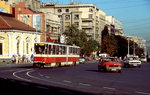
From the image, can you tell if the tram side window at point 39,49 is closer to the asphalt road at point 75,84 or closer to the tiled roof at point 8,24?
the asphalt road at point 75,84

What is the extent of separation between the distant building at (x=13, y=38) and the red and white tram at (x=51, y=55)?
68.4 ft

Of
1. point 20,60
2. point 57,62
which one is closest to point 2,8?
point 20,60

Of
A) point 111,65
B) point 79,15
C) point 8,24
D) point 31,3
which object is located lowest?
point 111,65

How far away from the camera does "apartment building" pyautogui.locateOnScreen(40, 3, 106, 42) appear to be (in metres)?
135

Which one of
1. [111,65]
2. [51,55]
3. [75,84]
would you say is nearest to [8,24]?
[51,55]

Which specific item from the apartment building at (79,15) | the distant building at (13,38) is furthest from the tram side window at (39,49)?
the apartment building at (79,15)

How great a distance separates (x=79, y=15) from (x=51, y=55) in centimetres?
8716

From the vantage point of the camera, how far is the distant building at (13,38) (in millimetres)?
73938

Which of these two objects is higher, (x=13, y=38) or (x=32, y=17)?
(x=32, y=17)

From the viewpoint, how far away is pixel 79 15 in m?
134

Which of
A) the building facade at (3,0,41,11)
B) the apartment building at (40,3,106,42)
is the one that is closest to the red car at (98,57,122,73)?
the building facade at (3,0,41,11)

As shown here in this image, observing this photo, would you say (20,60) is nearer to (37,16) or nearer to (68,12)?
(37,16)

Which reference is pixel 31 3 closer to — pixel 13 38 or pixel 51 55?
pixel 13 38

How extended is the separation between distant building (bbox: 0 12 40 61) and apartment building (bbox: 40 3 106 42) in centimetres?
5605
